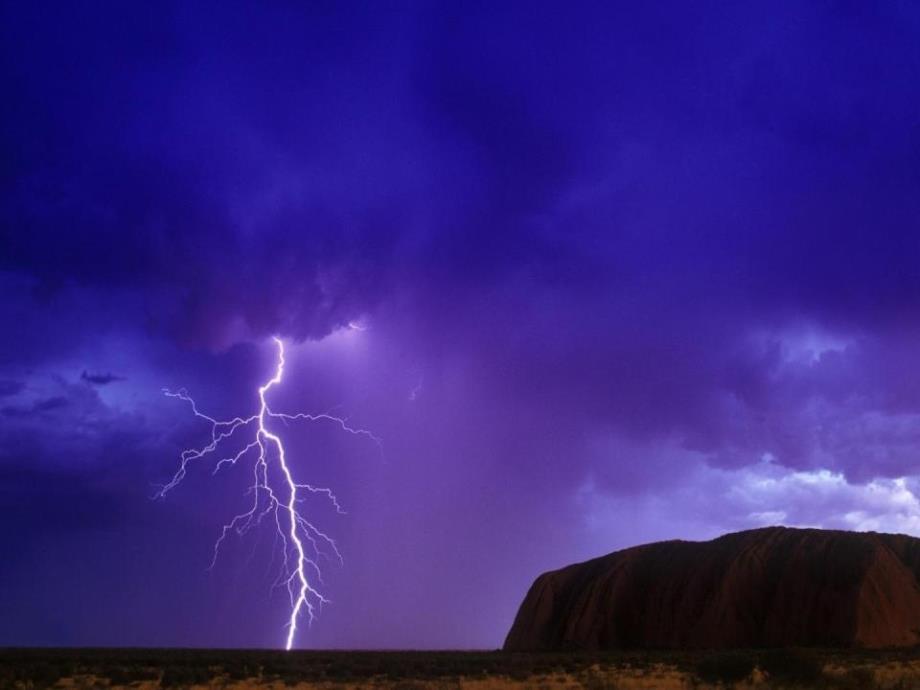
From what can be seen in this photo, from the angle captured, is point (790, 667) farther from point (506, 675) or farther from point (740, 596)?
point (740, 596)

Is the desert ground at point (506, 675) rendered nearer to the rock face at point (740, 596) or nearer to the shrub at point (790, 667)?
the shrub at point (790, 667)

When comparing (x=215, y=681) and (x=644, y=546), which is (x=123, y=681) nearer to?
(x=215, y=681)

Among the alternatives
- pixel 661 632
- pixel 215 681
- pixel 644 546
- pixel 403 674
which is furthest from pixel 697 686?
pixel 644 546

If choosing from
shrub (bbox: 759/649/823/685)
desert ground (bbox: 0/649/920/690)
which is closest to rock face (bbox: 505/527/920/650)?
desert ground (bbox: 0/649/920/690)

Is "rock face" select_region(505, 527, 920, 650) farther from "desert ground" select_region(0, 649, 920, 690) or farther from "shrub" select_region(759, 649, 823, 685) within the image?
"shrub" select_region(759, 649, 823, 685)

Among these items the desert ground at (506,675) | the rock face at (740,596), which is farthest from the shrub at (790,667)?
the rock face at (740,596)

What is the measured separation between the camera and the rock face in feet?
177

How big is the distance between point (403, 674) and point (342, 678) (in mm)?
2726

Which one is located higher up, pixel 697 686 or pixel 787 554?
pixel 787 554

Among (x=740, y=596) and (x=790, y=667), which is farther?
(x=740, y=596)

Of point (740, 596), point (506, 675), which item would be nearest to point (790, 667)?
point (506, 675)

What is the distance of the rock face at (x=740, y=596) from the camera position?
5400 centimetres

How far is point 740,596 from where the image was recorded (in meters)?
60.6

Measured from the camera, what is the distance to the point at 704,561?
6556 centimetres
